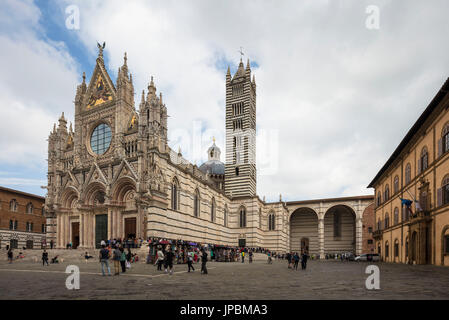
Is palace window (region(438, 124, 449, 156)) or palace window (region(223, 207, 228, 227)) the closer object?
palace window (region(438, 124, 449, 156))

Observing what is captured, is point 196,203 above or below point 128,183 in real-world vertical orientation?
below

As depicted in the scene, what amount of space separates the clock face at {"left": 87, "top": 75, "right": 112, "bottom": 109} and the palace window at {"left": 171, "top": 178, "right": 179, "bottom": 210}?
12.3 m

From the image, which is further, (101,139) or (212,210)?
(212,210)

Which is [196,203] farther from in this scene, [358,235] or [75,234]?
[358,235]

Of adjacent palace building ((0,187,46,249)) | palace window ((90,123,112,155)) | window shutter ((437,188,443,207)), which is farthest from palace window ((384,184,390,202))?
adjacent palace building ((0,187,46,249))

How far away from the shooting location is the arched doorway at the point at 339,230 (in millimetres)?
61875

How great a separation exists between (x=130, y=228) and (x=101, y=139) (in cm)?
1113

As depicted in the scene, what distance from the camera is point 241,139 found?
53.7m

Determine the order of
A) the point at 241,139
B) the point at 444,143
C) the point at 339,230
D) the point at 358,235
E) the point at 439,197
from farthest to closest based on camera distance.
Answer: the point at 339,230 < the point at 358,235 < the point at 241,139 < the point at 439,197 < the point at 444,143

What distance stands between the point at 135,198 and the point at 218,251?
9.87 m

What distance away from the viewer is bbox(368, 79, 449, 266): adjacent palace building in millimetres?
20656

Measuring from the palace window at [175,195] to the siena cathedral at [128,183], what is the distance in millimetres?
109

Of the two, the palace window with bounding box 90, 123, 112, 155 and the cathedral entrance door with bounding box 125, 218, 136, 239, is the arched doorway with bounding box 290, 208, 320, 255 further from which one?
the palace window with bounding box 90, 123, 112, 155

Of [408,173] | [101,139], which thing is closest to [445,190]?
[408,173]
